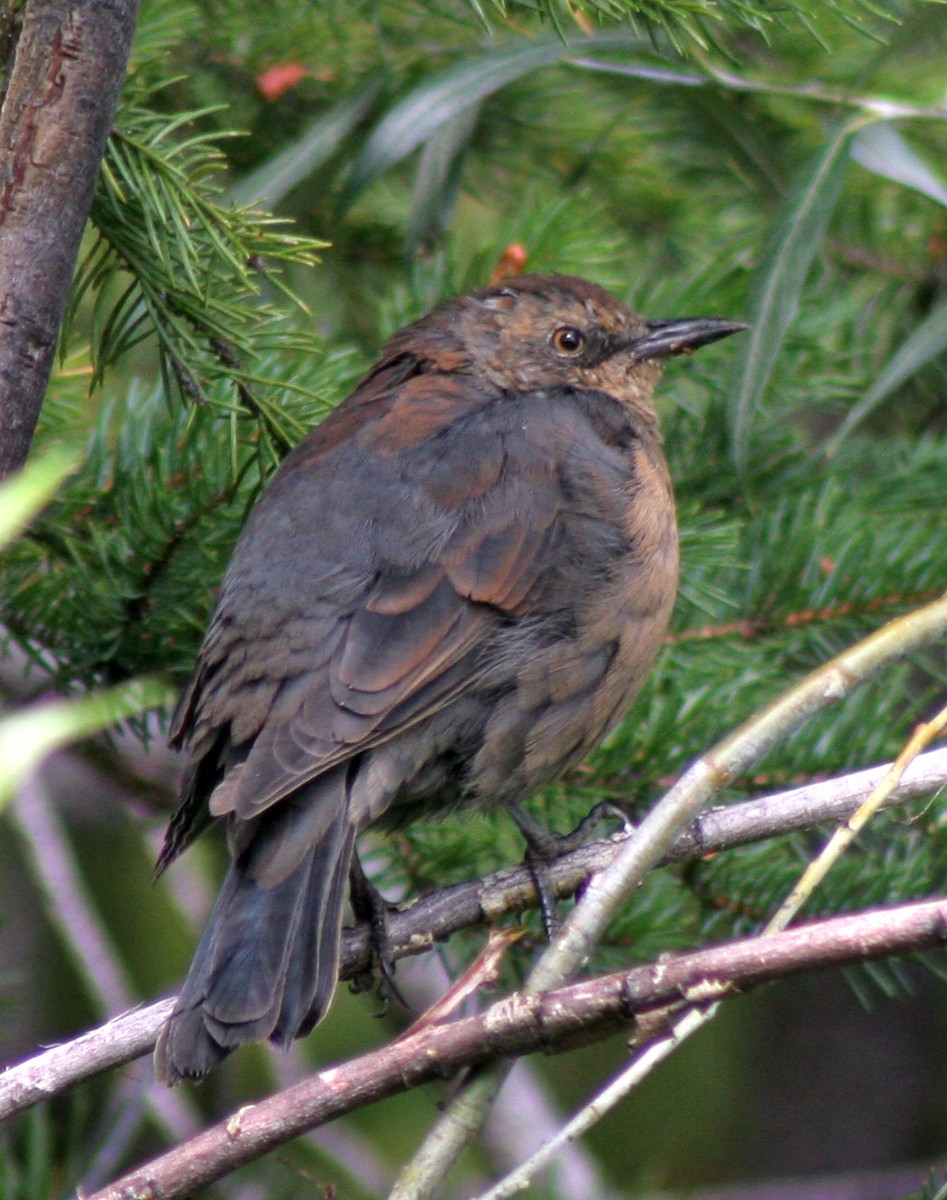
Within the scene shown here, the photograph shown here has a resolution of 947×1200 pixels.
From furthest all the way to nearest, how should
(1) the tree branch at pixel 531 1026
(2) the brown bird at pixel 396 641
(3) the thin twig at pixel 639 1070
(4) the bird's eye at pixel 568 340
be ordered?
(4) the bird's eye at pixel 568 340 < (2) the brown bird at pixel 396 641 < (3) the thin twig at pixel 639 1070 < (1) the tree branch at pixel 531 1026

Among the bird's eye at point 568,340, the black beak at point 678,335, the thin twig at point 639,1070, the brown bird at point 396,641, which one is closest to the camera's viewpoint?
the thin twig at point 639,1070

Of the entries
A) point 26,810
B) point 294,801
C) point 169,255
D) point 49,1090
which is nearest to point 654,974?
point 49,1090

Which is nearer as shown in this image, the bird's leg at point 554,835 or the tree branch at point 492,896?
the tree branch at point 492,896

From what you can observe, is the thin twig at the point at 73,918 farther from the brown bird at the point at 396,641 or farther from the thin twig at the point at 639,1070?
the thin twig at the point at 639,1070

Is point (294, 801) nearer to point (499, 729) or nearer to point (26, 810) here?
point (499, 729)

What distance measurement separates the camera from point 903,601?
301 centimetres

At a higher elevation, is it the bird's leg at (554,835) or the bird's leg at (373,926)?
the bird's leg at (554,835)

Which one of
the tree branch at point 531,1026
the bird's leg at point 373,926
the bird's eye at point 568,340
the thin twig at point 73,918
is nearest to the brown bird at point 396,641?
the bird's leg at point 373,926

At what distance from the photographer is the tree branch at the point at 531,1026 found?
4.50ft

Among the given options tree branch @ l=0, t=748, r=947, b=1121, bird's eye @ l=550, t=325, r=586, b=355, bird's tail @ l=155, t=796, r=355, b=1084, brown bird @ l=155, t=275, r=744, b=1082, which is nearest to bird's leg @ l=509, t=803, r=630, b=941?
brown bird @ l=155, t=275, r=744, b=1082

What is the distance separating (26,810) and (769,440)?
1973 mm

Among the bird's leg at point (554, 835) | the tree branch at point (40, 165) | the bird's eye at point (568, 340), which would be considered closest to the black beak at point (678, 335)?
the bird's eye at point (568, 340)

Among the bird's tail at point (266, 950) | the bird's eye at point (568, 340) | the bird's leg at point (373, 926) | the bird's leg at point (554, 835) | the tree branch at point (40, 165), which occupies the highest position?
the tree branch at point (40, 165)

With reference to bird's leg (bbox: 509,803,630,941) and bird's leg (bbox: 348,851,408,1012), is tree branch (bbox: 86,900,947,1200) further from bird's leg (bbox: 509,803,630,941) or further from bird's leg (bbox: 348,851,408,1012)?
bird's leg (bbox: 509,803,630,941)
